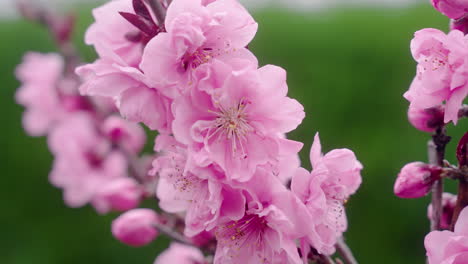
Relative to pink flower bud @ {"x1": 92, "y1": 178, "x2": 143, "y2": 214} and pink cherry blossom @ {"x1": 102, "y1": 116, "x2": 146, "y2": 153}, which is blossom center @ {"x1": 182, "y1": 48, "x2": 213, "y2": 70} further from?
pink cherry blossom @ {"x1": 102, "y1": 116, "x2": 146, "y2": 153}

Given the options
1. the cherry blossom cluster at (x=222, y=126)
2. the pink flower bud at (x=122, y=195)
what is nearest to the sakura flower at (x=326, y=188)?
the cherry blossom cluster at (x=222, y=126)

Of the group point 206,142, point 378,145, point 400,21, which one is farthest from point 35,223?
point 206,142

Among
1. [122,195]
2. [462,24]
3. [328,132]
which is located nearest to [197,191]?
[462,24]

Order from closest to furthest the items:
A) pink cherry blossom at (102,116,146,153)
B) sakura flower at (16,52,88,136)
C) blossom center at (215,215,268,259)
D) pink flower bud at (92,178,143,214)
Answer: blossom center at (215,215,268,259), pink flower bud at (92,178,143,214), pink cherry blossom at (102,116,146,153), sakura flower at (16,52,88,136)

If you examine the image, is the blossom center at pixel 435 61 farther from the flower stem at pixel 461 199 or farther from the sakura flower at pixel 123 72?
the sakura flower at pixel 123 72

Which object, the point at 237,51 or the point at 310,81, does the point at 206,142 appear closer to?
the point at 237,51

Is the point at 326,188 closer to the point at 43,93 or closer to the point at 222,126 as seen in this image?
the point at 222,126

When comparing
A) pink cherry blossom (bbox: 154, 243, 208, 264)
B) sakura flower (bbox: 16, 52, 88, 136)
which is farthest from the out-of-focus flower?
sakura flower (bbox: 16, 52, 88, 136)
